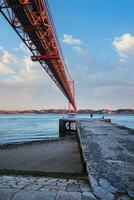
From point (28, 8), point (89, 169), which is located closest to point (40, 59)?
point (28, 8)

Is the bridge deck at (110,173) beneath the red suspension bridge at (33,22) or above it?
beneath

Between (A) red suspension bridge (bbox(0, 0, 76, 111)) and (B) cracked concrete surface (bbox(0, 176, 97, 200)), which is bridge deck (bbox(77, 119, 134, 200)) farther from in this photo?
(A) red suspension bridge (bbox(0, 0, 76, 111))

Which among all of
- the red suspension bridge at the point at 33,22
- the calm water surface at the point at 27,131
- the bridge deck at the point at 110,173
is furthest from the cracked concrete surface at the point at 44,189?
the calm water surface at the point at 27,131

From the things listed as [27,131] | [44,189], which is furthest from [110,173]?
[27,131]

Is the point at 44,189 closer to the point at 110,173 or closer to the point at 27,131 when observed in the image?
the point at 110,173

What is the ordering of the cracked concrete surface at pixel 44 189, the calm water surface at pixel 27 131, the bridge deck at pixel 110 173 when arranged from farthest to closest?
the calm water surface at pixel 27 131, the bridge deck at pixel 110 173, the cracked concrete surface at pixel 44 189

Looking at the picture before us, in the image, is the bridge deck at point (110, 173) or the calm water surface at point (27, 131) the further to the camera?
the calm water surface at point (27, 131)

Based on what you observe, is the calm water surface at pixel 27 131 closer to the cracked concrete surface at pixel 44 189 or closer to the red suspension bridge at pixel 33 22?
the red suspension bridge at pixel 33 22

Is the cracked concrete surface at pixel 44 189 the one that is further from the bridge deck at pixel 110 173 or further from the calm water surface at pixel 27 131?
the calm water surface at pixel 27 131

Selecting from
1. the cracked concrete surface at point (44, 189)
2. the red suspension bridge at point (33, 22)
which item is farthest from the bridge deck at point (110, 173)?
the red suspension bridge at point (33, 22)

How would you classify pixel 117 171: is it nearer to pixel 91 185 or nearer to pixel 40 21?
pixel 91 185

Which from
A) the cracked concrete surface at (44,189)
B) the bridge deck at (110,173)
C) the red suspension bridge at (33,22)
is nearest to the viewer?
the cracked concrete surface at (44,189)

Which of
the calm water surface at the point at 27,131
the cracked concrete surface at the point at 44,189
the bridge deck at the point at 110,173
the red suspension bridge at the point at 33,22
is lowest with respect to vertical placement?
the calm water surface at the point at 27,131

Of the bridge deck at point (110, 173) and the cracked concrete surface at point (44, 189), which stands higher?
the bridge deck at point (110, 173)
